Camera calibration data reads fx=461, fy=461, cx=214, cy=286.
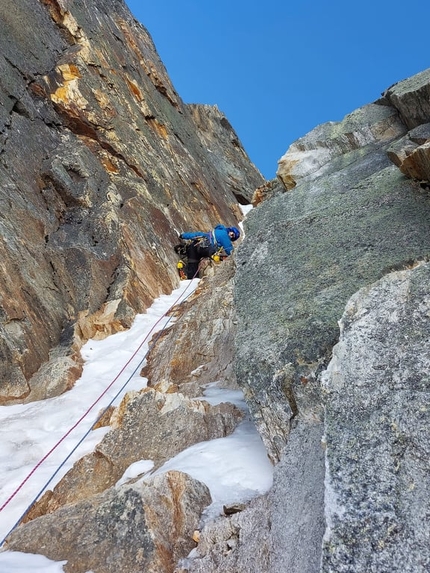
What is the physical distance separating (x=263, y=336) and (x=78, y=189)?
11.1 m

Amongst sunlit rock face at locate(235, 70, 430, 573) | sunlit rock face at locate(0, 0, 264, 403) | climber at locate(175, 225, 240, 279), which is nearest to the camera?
sunlit rock face at locate(235, 70, 430, 573)

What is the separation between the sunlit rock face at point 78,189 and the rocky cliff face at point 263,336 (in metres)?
0.07

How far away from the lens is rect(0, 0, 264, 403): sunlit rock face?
36.0 feet

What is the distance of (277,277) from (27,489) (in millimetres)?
4747

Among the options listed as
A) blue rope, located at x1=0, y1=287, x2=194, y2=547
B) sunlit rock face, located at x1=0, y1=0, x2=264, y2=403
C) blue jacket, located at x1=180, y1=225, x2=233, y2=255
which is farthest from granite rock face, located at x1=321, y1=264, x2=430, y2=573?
blue jacket, located at x1=180, y1=225, x2=233, y2=255

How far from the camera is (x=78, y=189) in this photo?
1502cm

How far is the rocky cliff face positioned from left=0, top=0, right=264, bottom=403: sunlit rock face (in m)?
0.07

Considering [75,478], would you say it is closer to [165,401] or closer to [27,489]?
[27,489]

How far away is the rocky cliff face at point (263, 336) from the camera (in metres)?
3.72

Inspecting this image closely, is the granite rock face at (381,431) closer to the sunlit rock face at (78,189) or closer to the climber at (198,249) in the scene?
the sunlit rock face at (78,189)

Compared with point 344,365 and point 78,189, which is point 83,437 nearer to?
point 344,365

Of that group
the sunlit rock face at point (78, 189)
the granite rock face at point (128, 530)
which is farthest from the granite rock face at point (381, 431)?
the sunlit rock face at point (78, 189)

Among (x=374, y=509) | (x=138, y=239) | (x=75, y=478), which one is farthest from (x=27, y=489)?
(x=138, y=239)

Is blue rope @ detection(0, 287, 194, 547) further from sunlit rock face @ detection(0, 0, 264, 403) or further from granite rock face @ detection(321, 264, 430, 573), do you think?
granite rock face @ detection(321, 264, 430, 573)
